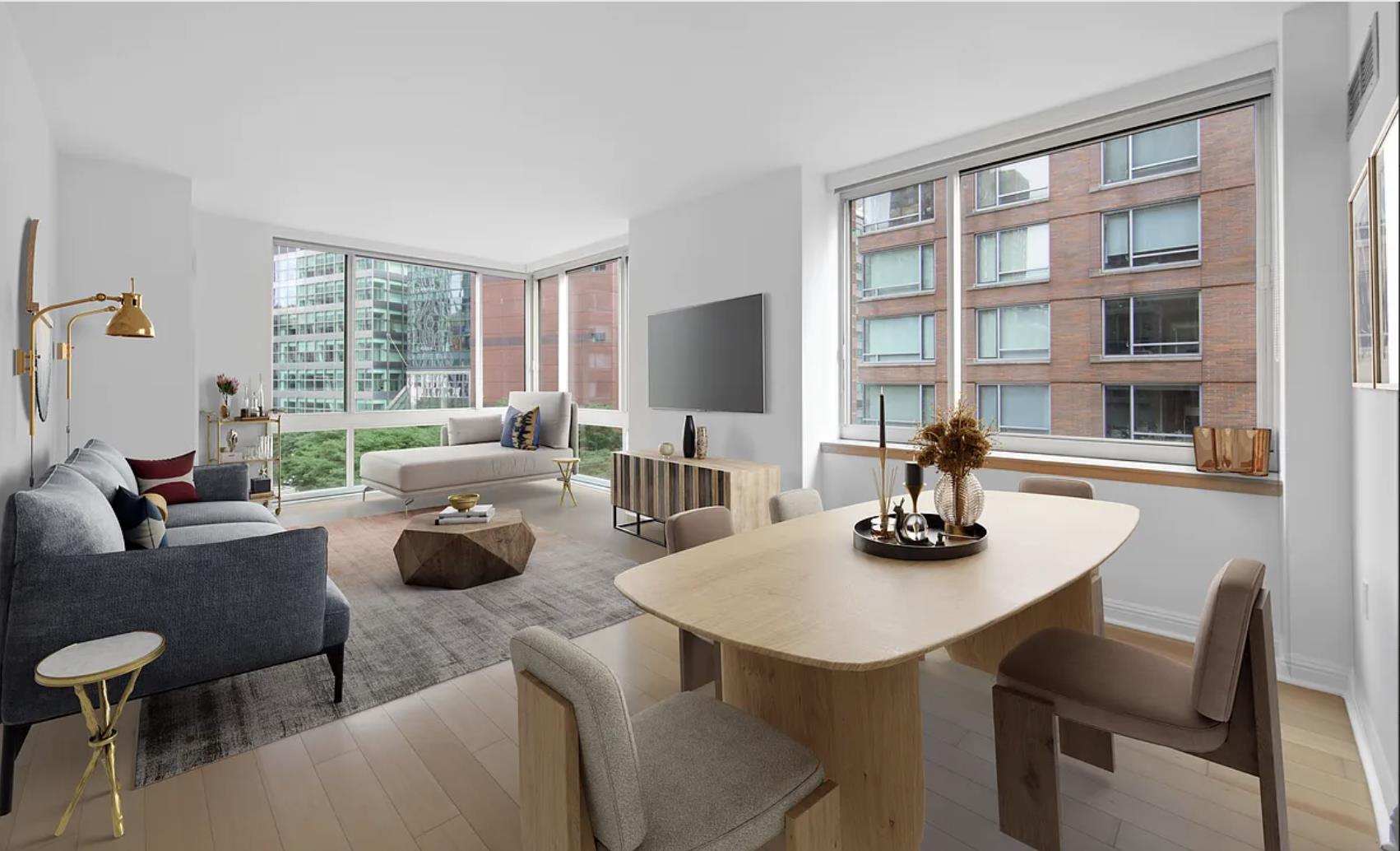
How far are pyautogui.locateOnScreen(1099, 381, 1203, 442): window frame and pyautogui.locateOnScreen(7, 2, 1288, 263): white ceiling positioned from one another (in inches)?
60.9

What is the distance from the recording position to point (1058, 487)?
113 inches

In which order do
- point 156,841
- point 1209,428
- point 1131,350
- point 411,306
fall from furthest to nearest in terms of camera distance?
1. point 411,306
2. point 1131,350
3. point 1209,428
4. point 156,841

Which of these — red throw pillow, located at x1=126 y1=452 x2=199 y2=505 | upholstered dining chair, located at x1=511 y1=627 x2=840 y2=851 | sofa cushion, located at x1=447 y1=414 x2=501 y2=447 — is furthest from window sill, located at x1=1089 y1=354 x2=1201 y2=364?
sofa cushion, located at x1=447 y1=414 x2=501 y2=447

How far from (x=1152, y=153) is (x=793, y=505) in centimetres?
279

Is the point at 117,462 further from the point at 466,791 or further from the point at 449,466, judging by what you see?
the point at 466,791

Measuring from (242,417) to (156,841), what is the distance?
4.96 meters

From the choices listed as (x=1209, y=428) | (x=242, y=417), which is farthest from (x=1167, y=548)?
(x=242, y=417)

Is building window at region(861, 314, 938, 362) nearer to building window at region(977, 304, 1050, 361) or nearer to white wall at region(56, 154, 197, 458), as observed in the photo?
building window at region(977, 304, 1050, 361)

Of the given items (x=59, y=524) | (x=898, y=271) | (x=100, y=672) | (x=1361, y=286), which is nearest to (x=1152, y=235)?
(x=1361, y=286)

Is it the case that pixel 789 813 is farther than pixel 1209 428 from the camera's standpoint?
No

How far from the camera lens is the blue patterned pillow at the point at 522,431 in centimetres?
694

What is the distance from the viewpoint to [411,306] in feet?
24.0

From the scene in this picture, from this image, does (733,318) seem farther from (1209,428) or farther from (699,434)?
(1209,428)

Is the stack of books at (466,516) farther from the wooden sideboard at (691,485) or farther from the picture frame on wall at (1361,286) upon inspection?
the picture frame on wall at (1361,286)
